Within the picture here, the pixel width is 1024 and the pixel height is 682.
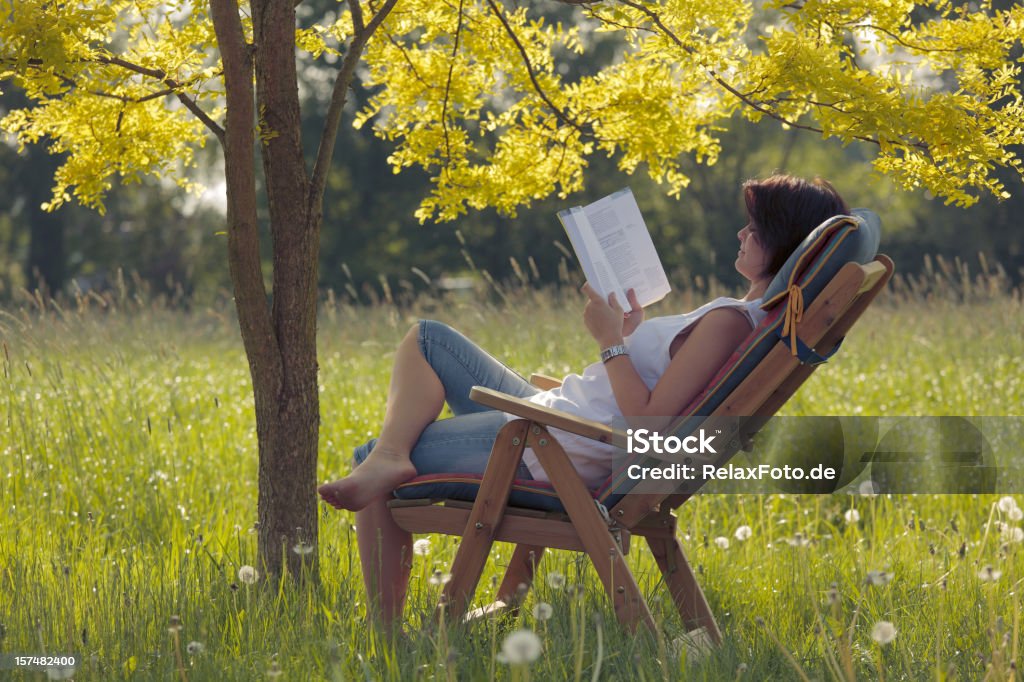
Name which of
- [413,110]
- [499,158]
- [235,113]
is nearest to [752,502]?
[499,158]

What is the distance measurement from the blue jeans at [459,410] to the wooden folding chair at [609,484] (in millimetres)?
147

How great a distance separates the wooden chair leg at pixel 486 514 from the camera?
8.28 feet

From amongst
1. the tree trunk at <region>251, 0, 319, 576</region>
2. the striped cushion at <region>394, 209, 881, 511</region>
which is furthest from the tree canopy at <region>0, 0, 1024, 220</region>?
the striped cushion at <region>394, 209, 881, 511</region>

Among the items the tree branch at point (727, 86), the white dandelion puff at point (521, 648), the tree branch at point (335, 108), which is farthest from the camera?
the tree branch at point (335, 108)

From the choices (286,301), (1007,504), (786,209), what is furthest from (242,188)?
(1007,504)

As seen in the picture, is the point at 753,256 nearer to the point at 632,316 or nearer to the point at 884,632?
the point at 632,316

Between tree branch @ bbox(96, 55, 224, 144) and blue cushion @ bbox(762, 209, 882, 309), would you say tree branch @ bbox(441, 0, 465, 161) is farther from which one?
blue cushion @ bbox(762, 209, 882, 309)

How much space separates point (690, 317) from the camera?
9.03ft

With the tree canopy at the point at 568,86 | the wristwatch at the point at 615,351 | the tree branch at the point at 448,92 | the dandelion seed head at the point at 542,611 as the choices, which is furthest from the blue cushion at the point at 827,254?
the tree branch at the point at 448,92

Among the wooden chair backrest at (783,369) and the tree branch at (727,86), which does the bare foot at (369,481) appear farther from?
the tree branch at (727,86)

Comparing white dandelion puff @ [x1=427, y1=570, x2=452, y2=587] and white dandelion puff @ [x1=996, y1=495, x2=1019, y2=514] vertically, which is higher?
white dandelion puff @ [x1=427, y1=570, x2=452, y2=587]

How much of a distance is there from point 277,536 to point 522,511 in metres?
1.00

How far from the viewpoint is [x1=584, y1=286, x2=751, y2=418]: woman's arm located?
2604 mm

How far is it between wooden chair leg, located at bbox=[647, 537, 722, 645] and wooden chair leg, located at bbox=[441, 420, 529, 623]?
19.2 inches
